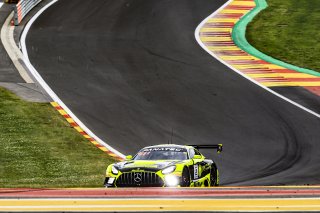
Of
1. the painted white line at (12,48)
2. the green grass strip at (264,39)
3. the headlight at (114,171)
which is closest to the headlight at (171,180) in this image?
the headlight at (114,171)

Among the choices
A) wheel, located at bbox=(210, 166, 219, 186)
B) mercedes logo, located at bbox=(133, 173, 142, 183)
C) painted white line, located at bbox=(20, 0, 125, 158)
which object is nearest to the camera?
mercedes logo, located at bbox=(133, 173, 142, 183)

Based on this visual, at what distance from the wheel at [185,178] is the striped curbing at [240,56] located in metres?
14.4

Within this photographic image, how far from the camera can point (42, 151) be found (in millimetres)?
23703

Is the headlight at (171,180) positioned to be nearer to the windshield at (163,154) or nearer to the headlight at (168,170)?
the headlight at (168,170)

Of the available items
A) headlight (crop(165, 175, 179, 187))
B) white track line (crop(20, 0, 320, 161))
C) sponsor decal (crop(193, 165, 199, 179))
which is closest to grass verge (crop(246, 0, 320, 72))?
white track line (crop(20, 0, 320, 161))

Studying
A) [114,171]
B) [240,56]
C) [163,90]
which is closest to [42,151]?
[114,171]

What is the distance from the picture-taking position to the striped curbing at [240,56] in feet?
109

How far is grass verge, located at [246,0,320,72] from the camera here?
37.2m

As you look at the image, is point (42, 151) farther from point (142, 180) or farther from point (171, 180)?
point (171, 180)

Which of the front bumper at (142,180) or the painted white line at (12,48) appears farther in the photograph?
the painted white line at (12,48)

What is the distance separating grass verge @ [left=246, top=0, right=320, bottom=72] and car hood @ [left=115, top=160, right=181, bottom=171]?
18106 millimetres

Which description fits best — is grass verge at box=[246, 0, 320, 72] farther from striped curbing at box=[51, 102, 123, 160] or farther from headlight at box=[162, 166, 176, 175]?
headlight at box=[162, 166, 176, 175]

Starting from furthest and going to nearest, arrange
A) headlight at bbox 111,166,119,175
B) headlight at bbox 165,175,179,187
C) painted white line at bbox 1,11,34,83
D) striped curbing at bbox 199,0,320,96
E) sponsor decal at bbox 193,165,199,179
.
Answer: painted white line at bbox 1,11,34,83 → striped curbing at bbox 199,0,320,96 → sponsor decal at bbox 193,165,199,179 → headlight at bbox 111,166,119,175 → headlight at bbox 165,175,179,187

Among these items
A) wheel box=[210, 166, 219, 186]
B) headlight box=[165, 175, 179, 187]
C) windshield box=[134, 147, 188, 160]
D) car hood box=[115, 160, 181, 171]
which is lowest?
wheel box=[210, 166, 219, 186]
